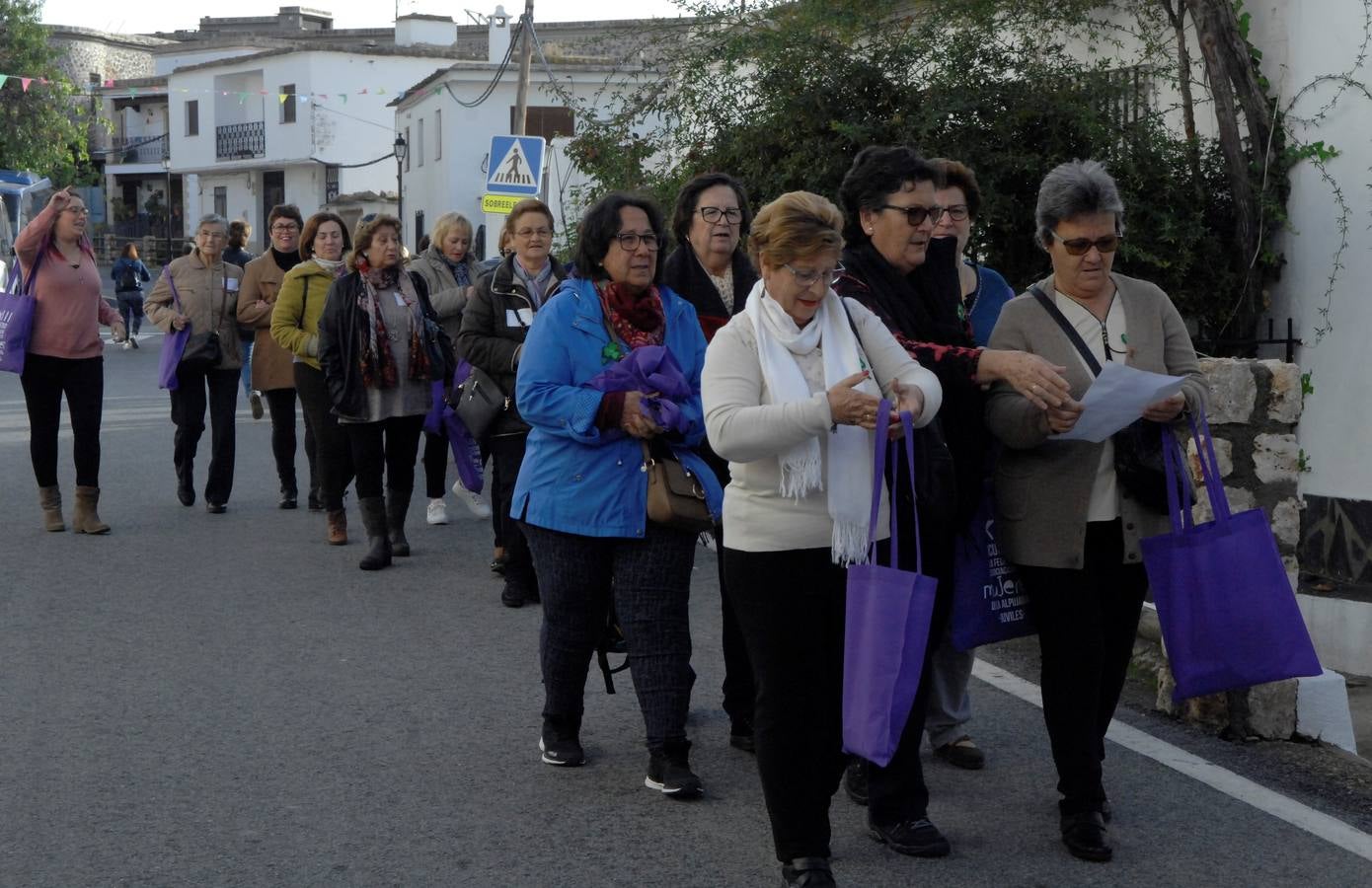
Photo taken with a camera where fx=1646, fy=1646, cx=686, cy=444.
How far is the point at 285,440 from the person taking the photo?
37.0 ft

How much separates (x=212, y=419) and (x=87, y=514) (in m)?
1.15

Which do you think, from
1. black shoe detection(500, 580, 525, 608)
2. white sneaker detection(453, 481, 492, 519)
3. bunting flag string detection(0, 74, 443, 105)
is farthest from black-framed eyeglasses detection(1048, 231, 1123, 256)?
bunting flag string detection(0, 74, 443, 105)

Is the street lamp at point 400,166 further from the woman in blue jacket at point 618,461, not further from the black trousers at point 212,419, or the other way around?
the woman in blue jacket at point 618,461

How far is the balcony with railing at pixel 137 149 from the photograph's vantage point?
240 feet

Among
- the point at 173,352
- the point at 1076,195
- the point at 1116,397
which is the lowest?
→ the point at 173,352

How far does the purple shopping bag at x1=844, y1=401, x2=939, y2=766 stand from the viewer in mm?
3988

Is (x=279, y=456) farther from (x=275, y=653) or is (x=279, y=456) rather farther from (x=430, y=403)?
(x=275, y=653)

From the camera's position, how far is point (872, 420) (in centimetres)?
398

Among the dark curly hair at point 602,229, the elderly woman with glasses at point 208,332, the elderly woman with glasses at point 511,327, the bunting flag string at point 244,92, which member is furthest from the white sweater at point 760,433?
the bunting flag string at point 244,92

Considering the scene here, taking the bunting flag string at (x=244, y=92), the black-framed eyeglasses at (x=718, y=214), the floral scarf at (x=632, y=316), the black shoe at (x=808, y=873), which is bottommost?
the black shoe at (x=808, y=873)

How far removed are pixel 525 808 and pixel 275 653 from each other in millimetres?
2395

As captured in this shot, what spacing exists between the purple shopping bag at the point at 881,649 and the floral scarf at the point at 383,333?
5.29 meters

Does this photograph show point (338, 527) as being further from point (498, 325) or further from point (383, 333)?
point (498, 325)

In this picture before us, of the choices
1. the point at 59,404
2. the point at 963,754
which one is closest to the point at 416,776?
the point at 963,754
